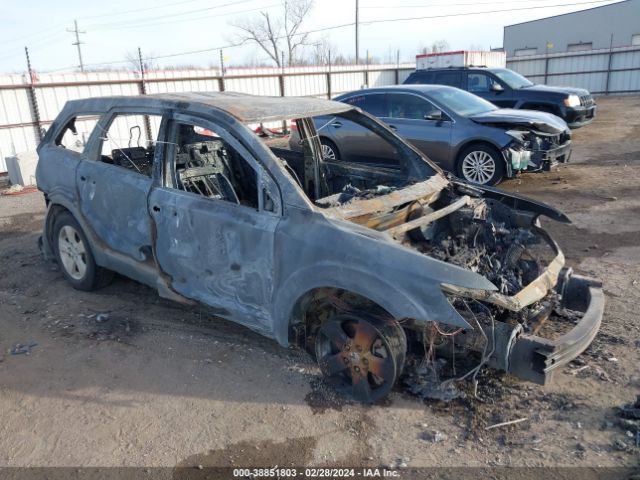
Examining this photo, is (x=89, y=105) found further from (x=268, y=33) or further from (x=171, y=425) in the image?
A: (x=268, y=33)

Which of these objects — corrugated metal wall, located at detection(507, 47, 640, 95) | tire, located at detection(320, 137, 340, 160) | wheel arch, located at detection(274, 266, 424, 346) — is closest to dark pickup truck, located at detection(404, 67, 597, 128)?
tire, located at detection(320, 137, 340, 160)

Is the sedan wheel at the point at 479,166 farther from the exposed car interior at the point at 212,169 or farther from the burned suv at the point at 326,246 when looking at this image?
the exposed car interior at the point at 212,169

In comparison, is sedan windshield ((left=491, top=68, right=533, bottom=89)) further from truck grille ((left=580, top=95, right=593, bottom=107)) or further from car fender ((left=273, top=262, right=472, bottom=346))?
car fender ((left=273, top=262, right=472, bottom=346))

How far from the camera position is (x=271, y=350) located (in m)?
4.09

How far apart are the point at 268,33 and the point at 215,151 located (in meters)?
49.4

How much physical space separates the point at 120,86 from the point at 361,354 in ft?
43.6

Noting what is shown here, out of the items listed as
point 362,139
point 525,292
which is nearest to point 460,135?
point 362,139

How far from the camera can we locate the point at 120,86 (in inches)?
564

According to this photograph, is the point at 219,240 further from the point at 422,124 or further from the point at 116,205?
the point at 422,124

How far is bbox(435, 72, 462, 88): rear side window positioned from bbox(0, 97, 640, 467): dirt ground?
8.40m

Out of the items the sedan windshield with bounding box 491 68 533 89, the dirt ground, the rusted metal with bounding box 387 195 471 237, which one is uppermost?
the sedan windshield with bounding box 491 68 533 89

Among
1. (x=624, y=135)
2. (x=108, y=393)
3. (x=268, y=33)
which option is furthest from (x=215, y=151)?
(x=268, y=33)

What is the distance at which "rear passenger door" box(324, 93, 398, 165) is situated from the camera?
28.9 ft

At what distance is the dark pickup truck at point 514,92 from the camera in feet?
39.4
